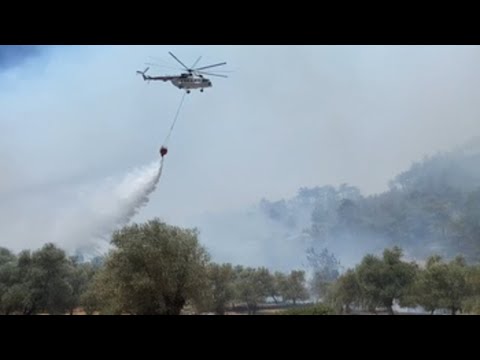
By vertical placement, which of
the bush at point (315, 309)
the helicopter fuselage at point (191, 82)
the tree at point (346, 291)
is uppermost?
the helicopter fuselage at point (191, 82)

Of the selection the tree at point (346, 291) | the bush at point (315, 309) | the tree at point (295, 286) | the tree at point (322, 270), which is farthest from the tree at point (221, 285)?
the tree at point (346, 291)

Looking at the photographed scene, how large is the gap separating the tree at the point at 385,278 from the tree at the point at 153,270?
2217 millimetres

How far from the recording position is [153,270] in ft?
21.3

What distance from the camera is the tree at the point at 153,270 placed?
20.3 ft

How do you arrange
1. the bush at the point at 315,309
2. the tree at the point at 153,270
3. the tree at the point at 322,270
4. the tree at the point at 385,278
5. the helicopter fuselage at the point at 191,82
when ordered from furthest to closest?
the helicopter fuselage at the point at 191,82, the tree at the point at 322,270, the tree at the point at 385,278, the tree at the point at 153,270, the bush at the point at 315,309

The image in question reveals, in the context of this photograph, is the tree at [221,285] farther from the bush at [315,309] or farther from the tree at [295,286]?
the bush at [315,309]

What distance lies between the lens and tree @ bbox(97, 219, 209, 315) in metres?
6.20

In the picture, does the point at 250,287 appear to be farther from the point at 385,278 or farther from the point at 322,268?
the point at 385,278

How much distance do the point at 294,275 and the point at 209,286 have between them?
1.20 meters

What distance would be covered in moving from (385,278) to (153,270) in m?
3.25

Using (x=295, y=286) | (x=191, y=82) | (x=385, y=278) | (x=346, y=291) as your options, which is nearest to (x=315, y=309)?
(x=295, y=286)
